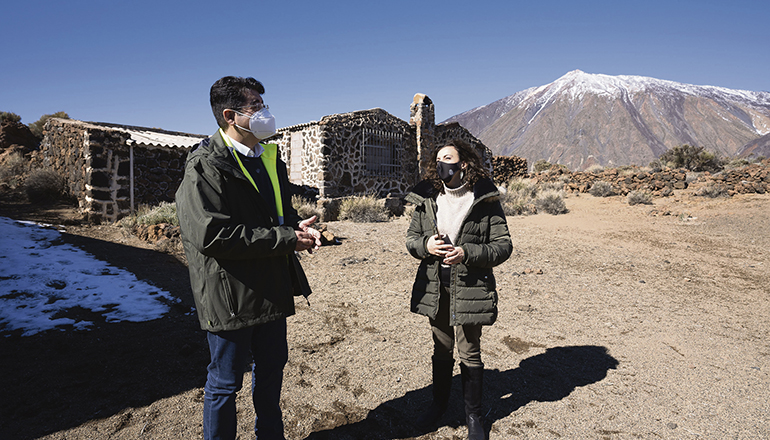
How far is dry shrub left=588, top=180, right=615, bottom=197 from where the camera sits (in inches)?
658

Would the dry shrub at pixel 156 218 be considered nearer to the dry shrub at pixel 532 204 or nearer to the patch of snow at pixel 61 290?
the patch of snow at pixel 61 290

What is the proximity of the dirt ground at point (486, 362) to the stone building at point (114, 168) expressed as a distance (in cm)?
407

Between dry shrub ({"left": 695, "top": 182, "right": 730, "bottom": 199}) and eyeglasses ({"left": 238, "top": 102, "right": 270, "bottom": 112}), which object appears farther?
dry shrub ({"left": 695, "top": 182, "right": 730, "bottom": 199})

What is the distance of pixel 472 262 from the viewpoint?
7.73 feet

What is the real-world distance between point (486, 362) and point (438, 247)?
1.70m

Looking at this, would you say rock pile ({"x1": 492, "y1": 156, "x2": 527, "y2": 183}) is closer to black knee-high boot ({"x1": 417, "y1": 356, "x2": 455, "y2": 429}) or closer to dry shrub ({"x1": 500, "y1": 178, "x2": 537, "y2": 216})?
dry shrub ({"x1": 500, "y1": 178, "x2": 537, "y2": 216})

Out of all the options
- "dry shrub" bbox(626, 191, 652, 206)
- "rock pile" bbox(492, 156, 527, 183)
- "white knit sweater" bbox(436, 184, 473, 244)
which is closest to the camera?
"white knit sweater" bbox(436, 184, 473, 244)

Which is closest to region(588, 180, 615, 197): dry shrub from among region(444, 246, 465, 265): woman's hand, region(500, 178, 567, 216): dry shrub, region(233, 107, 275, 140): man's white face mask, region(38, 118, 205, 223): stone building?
region(500, 178, 567, 216): dry shrub

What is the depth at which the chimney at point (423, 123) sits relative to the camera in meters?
16.0

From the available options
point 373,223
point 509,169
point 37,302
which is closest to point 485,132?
point 509,169

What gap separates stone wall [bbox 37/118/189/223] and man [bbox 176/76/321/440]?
987cm

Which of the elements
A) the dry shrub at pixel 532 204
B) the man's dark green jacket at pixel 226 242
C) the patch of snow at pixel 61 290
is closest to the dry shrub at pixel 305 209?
the patch of snow at pixel 61 290

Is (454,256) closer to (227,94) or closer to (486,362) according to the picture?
(227,94)

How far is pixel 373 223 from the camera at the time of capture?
10.6 metres
